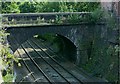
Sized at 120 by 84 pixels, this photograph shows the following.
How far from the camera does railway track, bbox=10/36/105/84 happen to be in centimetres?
1634

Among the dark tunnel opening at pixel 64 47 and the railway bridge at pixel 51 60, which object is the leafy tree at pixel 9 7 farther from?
the dark tunnel opening at pixel 64 47

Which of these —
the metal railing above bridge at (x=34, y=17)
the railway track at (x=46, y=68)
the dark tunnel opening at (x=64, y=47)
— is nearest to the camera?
the railway track at (x=46, y=68)

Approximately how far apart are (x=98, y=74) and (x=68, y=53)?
4.74 metres

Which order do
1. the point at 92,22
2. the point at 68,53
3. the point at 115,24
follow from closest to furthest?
the point at 115,24 < the point at 92,22 < the point at 68,53

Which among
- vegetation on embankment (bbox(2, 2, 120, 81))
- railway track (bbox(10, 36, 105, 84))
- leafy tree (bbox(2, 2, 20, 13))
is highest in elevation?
leafy tree (bbox(2, 2, 20, 13))

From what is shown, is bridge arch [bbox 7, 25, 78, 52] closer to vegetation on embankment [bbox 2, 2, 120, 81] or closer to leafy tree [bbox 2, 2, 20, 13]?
vegetation on embankment [bbox 2, 2, 120, 81]

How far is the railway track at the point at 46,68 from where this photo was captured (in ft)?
53.6

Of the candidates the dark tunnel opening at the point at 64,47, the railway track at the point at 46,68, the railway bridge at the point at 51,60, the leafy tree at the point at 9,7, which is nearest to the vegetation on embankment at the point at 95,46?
the leafy tree at the point at 9,7

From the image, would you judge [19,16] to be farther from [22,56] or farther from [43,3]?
[43,3]

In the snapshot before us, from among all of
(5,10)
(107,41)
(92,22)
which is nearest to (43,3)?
(5,10)

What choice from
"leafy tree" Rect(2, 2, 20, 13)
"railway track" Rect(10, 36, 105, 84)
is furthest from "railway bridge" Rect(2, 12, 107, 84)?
"leafy tree" Rect(2, 2, 20, 13)

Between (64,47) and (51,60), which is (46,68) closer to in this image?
(51,60)

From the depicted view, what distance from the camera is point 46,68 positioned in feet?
61.5

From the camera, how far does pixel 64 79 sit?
1633 cm
